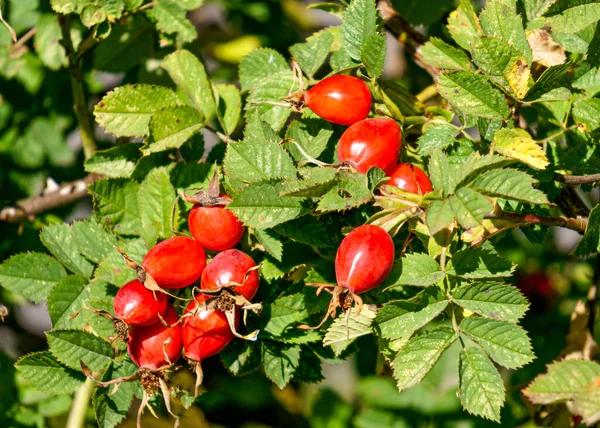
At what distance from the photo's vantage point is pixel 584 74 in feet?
4.92

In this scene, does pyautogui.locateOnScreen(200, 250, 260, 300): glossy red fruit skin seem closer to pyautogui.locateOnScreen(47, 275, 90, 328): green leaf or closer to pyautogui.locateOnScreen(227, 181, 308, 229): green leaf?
pyautogui.locateOnScreen(227, 181, 308, 229): green leaf

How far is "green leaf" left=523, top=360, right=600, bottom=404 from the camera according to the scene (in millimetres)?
1206

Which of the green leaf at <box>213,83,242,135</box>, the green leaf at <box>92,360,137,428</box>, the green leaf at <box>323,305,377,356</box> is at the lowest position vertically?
the green leaf at <box>92,360,137,428</box>

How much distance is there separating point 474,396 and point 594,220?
409 mm

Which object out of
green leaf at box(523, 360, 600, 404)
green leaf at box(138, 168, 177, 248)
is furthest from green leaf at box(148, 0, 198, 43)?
green leaf at box(523, 360, 600, 404)

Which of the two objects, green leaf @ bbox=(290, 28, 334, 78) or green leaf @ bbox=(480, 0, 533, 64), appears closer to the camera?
green leaf @ bbox=(480, 0, 533, 64)

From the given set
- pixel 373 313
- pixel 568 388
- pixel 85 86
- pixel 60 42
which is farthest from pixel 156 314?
pixel 85 86

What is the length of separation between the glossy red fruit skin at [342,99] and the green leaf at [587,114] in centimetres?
47

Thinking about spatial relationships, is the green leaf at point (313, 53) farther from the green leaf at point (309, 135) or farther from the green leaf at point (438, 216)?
the green leaf at point (438, 216)

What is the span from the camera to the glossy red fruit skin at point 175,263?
1304mm

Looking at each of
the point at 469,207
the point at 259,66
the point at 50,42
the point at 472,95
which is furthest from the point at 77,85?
the point at 469,207

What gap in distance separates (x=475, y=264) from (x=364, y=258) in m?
0.25

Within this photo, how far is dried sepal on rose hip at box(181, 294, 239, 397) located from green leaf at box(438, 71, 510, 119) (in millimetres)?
581

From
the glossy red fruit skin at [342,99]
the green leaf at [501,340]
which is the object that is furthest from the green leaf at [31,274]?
the green leaf at [501,340]
